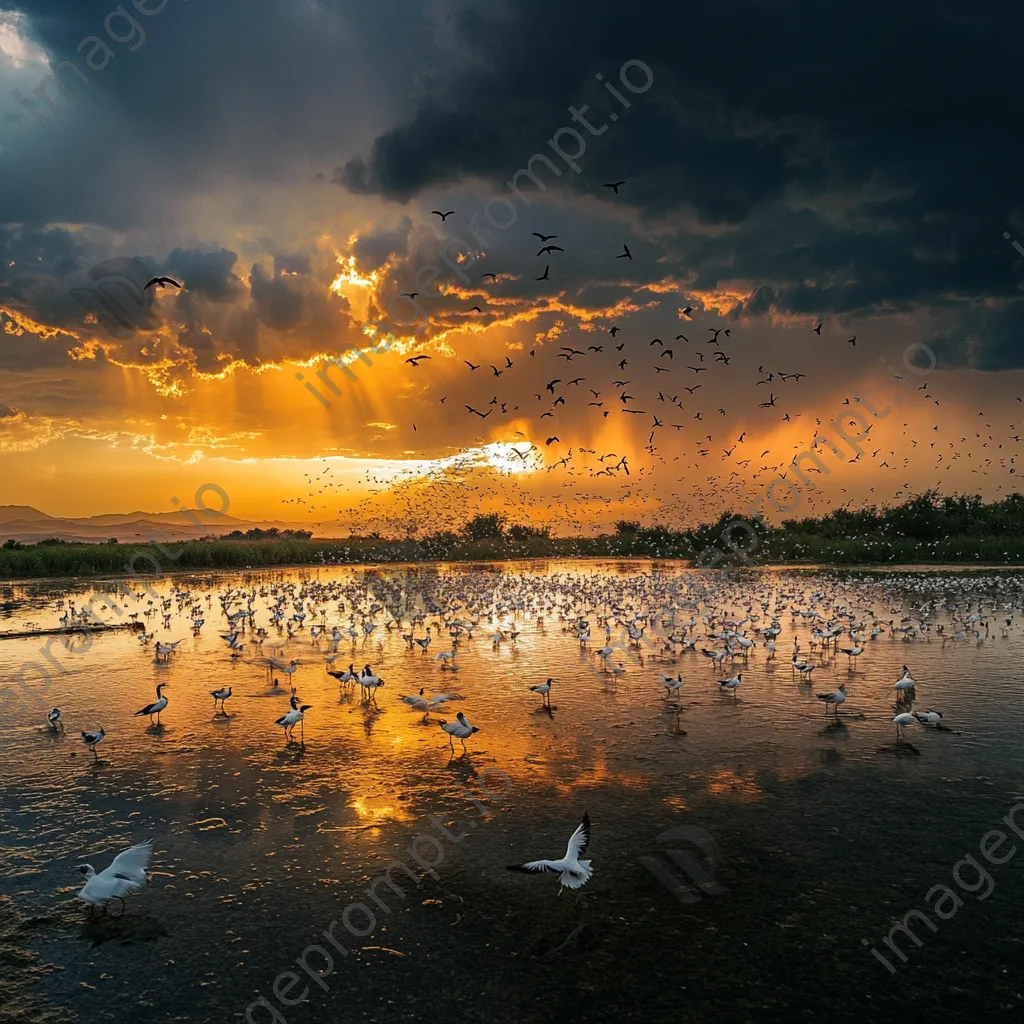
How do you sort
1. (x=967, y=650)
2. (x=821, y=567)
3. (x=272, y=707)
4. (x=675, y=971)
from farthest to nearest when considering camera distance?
(x=821, y=567) → (x=967, y=650) → (x=272, y=707) → (x=675, y=971)

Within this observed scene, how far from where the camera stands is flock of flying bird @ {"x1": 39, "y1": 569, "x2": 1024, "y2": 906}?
15.1 meters

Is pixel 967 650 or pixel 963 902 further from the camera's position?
pixel 967 650

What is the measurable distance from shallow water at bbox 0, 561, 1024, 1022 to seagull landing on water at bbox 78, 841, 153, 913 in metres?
0.34

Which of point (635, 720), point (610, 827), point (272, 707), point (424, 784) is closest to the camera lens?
point (610, 827)

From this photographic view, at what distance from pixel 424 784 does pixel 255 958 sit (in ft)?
14.4

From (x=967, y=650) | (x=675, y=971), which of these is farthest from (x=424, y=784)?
(x=967, y=650)

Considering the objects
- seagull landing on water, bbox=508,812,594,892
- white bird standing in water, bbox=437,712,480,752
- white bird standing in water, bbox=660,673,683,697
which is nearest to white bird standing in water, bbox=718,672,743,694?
white bird standing in water, bbox=660,673,683,697

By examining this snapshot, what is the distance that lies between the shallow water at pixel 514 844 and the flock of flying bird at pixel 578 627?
0.46 m

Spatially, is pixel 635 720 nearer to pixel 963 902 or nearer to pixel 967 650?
pixel 963 902

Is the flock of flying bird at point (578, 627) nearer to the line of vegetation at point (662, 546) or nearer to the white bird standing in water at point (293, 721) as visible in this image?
the white bird standing in water at point (293, 721)

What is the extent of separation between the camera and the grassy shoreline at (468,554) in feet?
169

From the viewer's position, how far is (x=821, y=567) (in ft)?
183

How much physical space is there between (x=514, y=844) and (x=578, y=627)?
14829 millimetres

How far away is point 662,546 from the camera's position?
3022 inches
